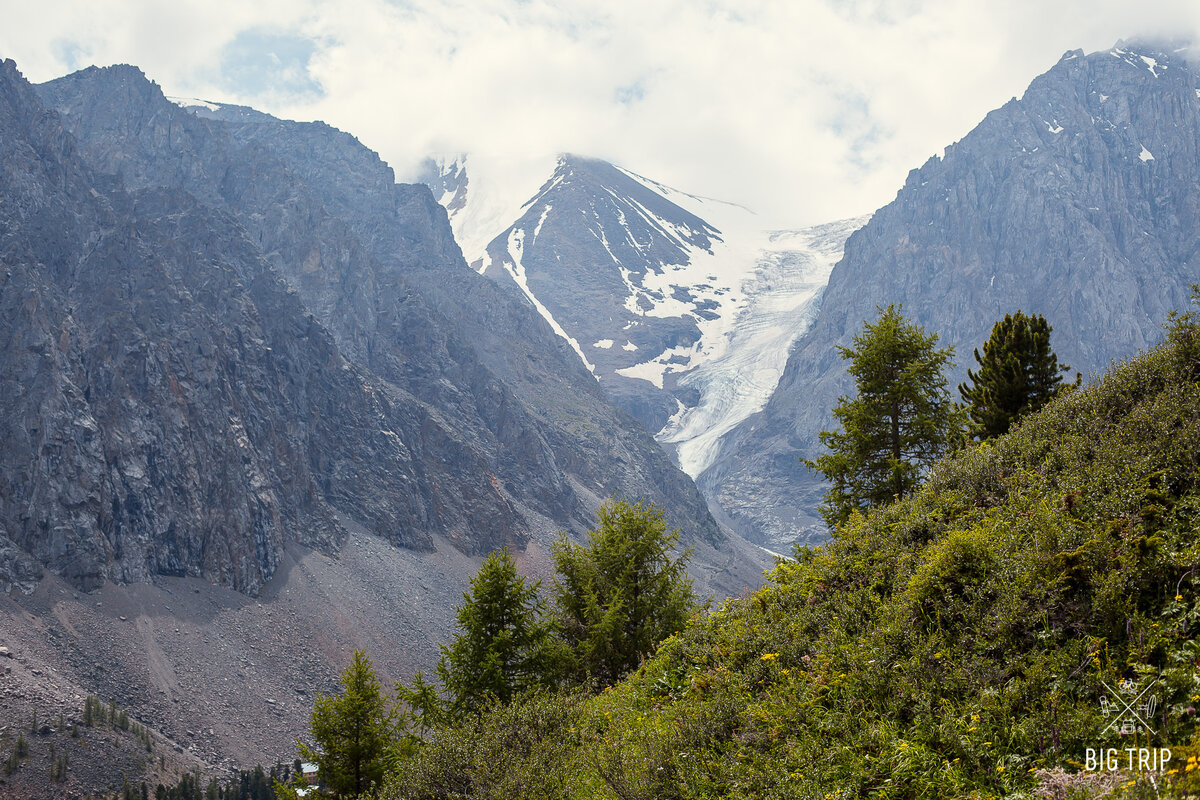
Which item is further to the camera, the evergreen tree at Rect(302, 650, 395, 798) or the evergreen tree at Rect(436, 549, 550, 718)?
the evergreen tree at Rect(302, 650, 395, 798)

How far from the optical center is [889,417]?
82.6ft

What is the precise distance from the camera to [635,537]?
1029 inches

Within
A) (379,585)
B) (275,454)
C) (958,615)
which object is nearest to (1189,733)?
(958,615)

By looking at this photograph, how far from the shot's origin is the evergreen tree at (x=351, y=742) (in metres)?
24.9

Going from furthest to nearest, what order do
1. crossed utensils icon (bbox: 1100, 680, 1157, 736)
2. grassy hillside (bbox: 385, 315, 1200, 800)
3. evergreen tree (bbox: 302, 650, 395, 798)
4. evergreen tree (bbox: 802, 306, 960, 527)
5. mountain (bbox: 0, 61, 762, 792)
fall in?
mountain (bbox: 0, 61, 762, 792), evergreen tree (bbox: 302, 650, 395, 798), evergreen tree (bbox: 802, 306, 960, 527), grassy hillside (bbox: 385, 315, 1200, 800), crossed utensils icon (bbox: 1100, 680, 1157, 736)

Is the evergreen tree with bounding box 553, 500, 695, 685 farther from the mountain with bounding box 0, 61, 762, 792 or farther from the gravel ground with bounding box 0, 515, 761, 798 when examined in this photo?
the mountain with bounding box 0, 61, 762, 792

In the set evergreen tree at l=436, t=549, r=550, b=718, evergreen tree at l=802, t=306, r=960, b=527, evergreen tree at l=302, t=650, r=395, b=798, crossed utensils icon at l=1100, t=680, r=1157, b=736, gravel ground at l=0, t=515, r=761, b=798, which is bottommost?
gravel ground at l=0, t=515, r=761, b=798

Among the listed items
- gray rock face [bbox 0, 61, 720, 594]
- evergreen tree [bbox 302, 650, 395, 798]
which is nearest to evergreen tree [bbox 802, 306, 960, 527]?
evergreen tree [bbox 302, 650, 395, 798]

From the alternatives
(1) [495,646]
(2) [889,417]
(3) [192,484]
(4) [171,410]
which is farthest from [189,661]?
(2) [889,417]

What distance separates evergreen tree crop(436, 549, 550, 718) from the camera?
77.3ft

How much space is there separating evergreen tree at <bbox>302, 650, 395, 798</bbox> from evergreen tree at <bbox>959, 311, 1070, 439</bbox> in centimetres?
2173

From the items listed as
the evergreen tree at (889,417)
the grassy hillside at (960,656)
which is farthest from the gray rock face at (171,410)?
the grassy hillside at (960,656)

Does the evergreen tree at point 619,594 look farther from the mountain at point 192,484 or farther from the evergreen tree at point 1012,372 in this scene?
the mountain at point 192,484

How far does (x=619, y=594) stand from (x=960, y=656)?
14953 millimetres
